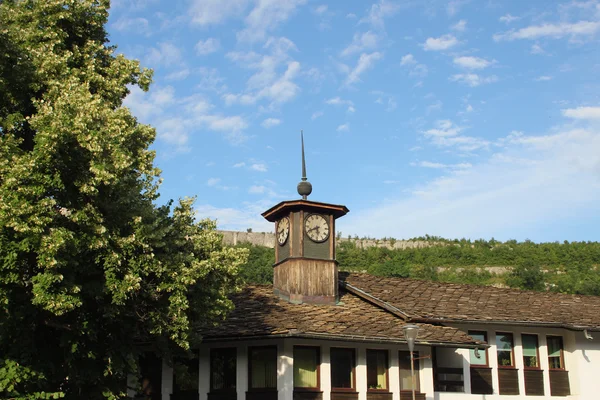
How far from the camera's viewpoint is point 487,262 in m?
69.6

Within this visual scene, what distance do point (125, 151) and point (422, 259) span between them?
2305 inches

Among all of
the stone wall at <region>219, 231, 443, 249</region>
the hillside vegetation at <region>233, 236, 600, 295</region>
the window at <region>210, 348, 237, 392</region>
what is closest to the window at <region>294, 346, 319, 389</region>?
the window at <region>210, 348, 237, 392</region>

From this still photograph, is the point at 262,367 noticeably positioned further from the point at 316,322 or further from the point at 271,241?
the point at 271,241

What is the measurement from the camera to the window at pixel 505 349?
76.1 feet

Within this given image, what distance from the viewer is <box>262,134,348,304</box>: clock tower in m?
23.3

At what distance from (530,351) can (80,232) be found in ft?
52.9

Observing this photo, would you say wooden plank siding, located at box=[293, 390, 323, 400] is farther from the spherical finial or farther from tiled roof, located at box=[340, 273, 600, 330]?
the spherical finial

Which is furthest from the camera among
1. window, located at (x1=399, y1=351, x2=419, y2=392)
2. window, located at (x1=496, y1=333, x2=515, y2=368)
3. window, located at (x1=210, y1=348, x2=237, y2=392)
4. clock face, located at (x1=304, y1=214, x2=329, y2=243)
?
clock face, located at (x1=304, y1=214, x2=329, y2=243)

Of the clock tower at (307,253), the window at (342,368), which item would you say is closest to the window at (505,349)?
the clock tower at (307,253)

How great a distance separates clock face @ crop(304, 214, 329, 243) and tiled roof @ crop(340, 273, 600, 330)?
6.94ft

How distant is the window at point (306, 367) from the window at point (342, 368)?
512 millimetres

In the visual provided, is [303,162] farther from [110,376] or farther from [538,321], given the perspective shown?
[110,376]

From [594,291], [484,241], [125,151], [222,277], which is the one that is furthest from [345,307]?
[484,241]

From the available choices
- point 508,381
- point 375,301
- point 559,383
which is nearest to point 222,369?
point 375,301
